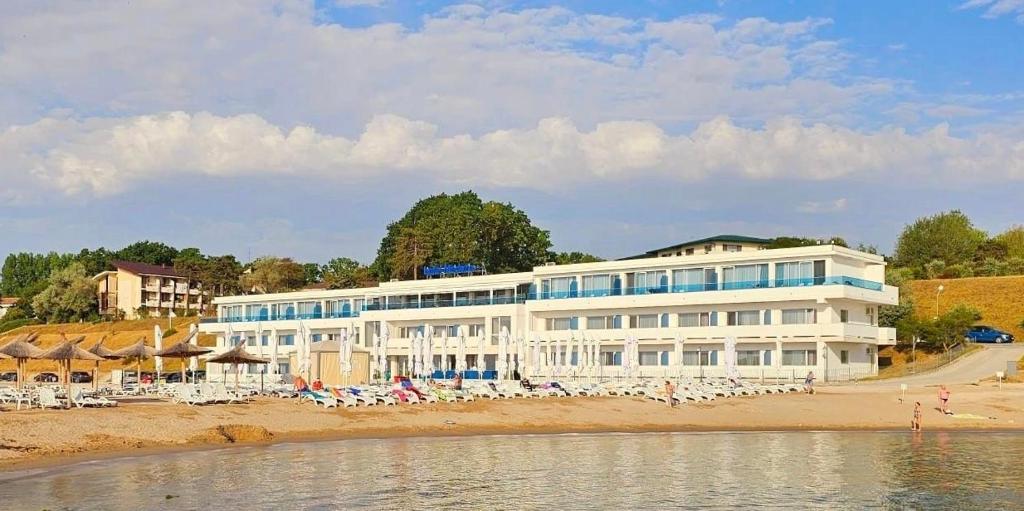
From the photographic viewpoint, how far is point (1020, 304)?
272 ft

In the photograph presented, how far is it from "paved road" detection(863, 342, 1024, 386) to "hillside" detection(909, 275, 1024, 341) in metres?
13.5

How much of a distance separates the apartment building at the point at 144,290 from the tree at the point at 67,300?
202cm

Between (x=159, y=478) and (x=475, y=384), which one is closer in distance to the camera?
(x=159, y=478)

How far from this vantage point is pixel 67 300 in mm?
141875

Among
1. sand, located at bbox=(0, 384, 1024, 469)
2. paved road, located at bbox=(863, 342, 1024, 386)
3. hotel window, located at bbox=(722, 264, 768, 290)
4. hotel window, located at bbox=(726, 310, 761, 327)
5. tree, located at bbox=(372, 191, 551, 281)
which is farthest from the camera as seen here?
tree, located at bbox=(372, 191, 551, 281)

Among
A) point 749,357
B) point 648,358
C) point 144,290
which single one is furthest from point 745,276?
point 144,290

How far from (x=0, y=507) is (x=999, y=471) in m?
26.6

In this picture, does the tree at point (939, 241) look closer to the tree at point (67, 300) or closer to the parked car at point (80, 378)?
the parked car at point (80, 378)

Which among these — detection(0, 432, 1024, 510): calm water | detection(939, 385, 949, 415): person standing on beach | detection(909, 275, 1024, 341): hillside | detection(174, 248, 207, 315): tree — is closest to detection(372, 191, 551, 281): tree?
detection(174, 248, 207, 315): tree

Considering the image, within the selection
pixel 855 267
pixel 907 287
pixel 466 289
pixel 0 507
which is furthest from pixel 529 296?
pixel 0 507

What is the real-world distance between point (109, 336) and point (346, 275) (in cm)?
2986

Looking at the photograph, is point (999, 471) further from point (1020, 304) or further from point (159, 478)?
point (1020, 304)

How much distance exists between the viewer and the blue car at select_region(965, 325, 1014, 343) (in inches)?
2852

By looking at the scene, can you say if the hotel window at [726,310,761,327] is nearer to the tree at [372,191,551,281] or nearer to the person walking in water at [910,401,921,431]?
the person walking in water at [910,401,921,431]
